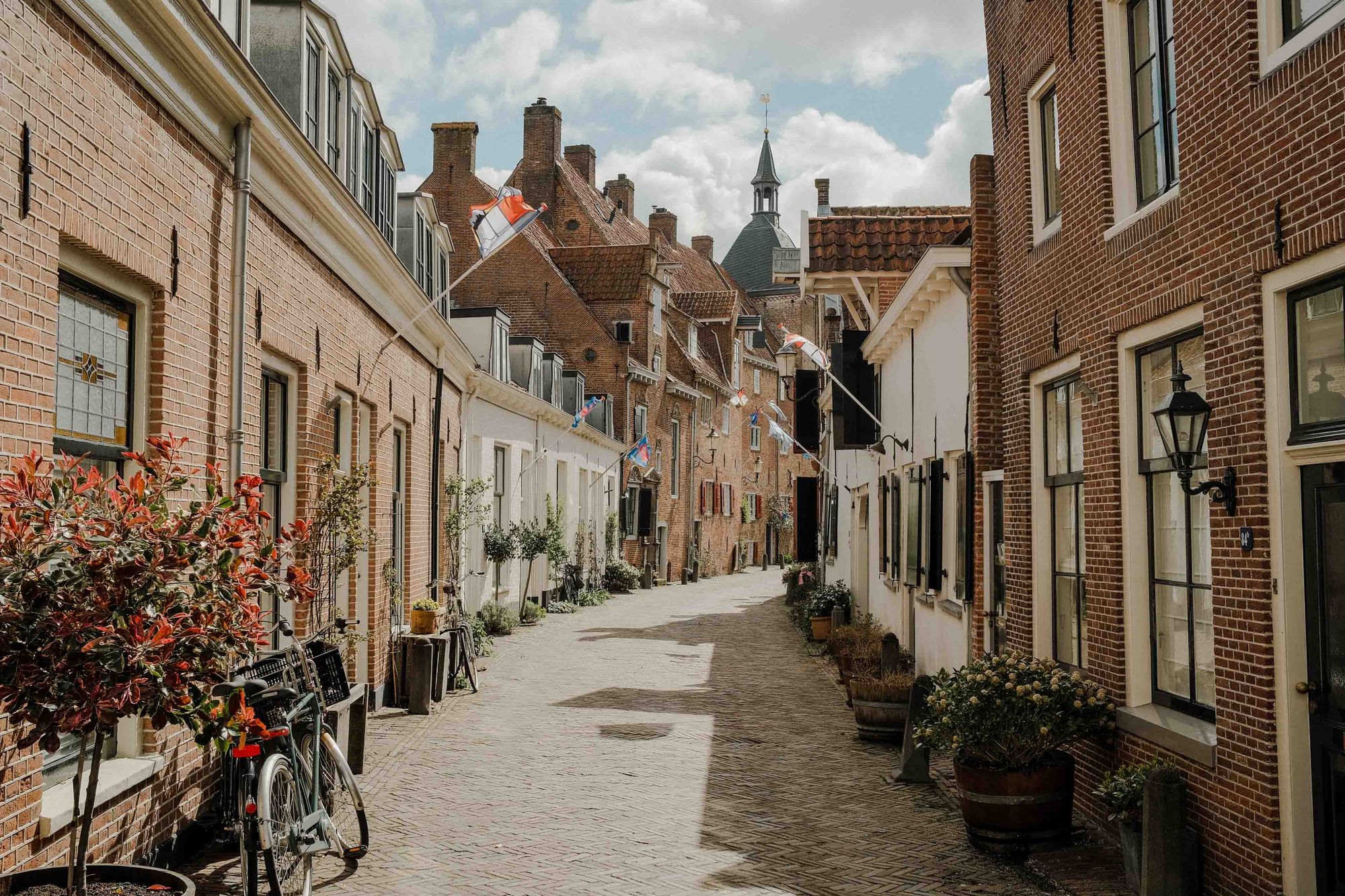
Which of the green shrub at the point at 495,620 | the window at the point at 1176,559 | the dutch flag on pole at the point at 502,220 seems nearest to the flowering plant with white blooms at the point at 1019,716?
the window at the point at 1176,559

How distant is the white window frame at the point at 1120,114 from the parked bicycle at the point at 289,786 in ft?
18.3

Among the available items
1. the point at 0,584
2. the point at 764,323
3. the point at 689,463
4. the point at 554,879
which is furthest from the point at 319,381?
the point at 764,323

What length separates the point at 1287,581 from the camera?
209 inches

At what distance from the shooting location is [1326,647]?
16.9 ft

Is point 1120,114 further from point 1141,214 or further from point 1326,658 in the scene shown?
point 1326,658

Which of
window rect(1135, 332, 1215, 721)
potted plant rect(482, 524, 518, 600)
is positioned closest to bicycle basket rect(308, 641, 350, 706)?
window rect(1135, 332, 1215, 721)

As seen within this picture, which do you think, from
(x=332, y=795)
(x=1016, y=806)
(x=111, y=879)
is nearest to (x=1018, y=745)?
(x=1016, y=806)

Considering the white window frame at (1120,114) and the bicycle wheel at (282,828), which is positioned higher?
the white window frame at (1120,114)

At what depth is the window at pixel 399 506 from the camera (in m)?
13.9

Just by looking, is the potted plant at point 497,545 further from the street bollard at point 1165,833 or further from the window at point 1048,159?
the street bollard at point 1165,833

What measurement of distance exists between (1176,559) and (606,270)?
29519 mm

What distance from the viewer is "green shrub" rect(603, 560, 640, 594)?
33.2 m

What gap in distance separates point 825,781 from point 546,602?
58.2 ft

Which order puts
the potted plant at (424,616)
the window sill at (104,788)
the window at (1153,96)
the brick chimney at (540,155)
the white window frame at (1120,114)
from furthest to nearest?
the brick chimney at (540,155)
the potted plant at (424,616)
the white window frame at (1120,114)
the window at (1153,96)
the window sill at (104,788)
